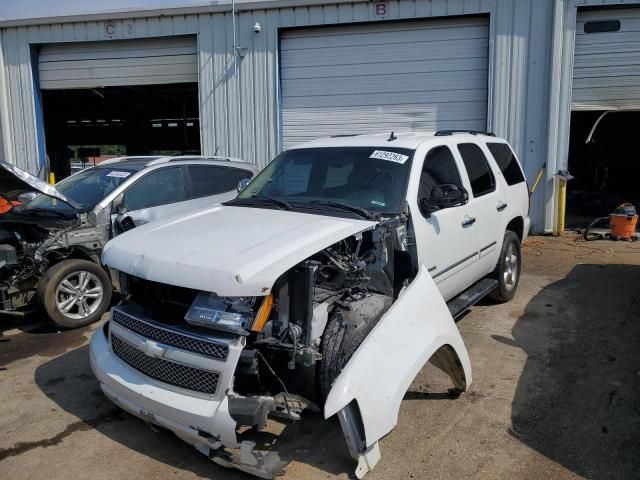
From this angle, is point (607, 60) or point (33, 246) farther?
point (607, 60)

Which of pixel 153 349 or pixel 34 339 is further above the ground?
pixel 153 349

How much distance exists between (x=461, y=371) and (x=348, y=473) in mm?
1175

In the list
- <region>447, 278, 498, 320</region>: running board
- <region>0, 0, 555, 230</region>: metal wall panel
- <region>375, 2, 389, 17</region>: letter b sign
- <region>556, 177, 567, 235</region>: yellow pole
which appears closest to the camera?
<region>447, 278, 498, 320</region>: running board

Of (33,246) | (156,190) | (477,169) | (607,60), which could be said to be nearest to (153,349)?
(33,246)

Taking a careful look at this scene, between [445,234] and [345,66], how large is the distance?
7.55 m

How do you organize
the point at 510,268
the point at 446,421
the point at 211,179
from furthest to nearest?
the point at 211,179, the point at 510,268, the point at 446,421

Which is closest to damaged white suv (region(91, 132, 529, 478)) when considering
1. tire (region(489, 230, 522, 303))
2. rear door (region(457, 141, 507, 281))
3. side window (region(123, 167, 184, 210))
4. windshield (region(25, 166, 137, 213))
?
rear door (region(457, 141, 507, 281))

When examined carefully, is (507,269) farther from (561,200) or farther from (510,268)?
(561,200)

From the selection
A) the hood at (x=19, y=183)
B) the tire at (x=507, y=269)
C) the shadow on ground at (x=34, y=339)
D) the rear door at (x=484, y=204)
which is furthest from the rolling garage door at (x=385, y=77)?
the shadow on ground at (x=34, y=339)

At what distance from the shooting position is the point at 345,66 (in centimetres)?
1143

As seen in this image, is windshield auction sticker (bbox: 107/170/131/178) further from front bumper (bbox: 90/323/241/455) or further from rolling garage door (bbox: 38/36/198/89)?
rolling garage door (bbox: 38/36/198/89)

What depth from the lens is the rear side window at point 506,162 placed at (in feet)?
20.7

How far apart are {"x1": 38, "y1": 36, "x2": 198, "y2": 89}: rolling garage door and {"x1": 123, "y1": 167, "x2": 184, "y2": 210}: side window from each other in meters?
5.97

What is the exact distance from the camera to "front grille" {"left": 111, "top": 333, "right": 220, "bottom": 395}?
3029 millimetres
